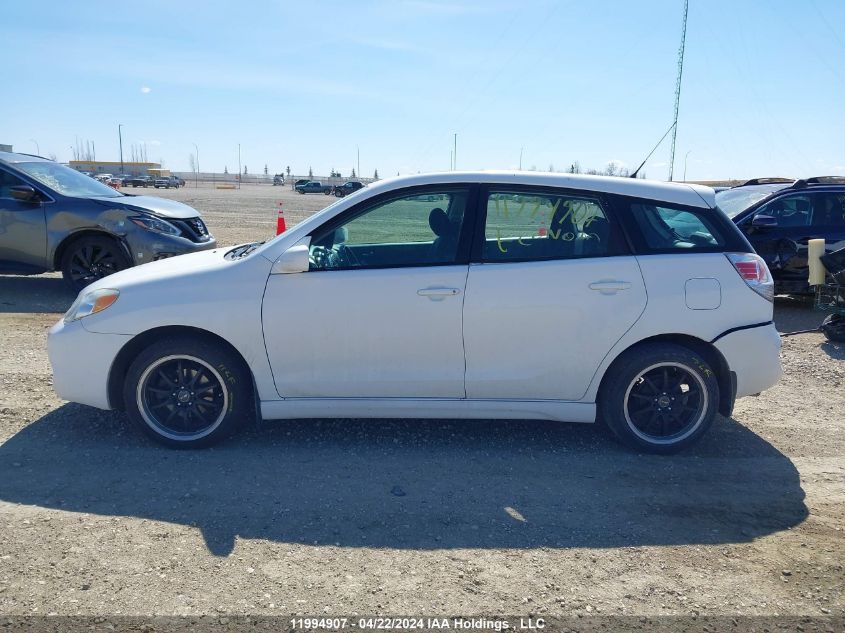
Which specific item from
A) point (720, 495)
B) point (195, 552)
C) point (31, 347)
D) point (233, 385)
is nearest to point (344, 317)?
point (233, 385)

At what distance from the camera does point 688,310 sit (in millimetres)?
4676

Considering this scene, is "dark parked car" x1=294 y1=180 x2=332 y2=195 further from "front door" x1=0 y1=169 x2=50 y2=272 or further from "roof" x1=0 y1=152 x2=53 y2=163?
"front door" x1=0 y1=169 x2=50 y2=272

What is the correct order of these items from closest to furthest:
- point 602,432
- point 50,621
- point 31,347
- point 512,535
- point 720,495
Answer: point 50,621 → point 512,535 → point 720,495 → point 602,432 → point 31,347

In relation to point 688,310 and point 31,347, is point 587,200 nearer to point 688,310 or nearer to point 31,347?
point 688,310

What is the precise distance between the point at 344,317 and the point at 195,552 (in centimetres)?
168

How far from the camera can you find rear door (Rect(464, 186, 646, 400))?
4.62 meters

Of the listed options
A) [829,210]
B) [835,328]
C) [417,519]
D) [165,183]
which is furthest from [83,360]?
[165,183]

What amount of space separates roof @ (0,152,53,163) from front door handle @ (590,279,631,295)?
8.73 m

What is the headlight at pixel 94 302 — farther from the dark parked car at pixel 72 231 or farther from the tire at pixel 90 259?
the tire at pixel 90 259

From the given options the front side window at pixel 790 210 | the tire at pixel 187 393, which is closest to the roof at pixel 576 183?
the tire at pixel 187 393

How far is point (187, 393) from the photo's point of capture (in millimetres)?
4762

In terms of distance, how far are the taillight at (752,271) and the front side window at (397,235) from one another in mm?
1820

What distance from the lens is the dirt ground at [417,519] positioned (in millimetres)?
3229

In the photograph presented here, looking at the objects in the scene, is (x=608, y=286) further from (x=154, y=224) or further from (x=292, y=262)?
(x=154, y=224)
